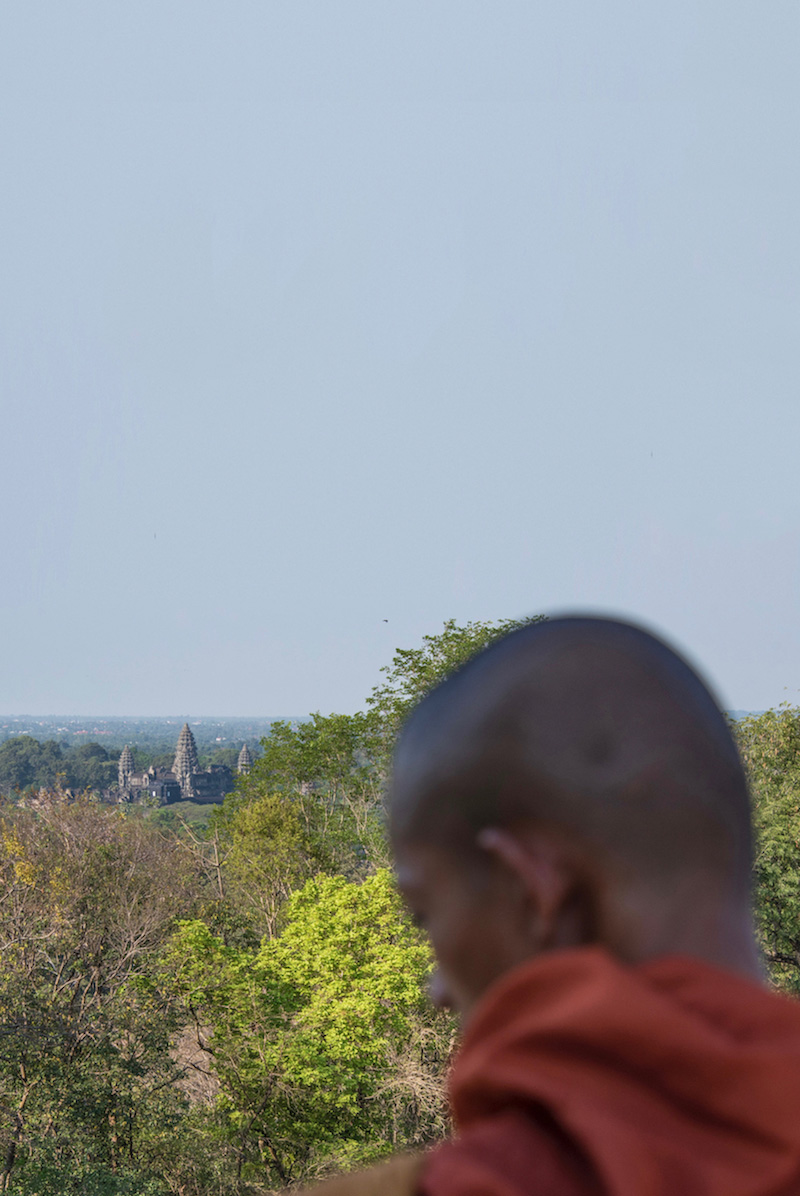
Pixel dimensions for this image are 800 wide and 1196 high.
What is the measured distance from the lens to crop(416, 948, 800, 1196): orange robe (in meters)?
0.69

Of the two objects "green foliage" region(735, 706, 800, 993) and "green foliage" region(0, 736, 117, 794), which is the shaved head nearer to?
"green foliage" region(735, 706, 800, 993)

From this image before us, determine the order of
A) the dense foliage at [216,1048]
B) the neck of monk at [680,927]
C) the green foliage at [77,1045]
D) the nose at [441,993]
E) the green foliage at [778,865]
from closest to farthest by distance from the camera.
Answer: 1. the neck of monk at [680,927]
2. the nose at [441,993]
3. the green foliage at [77,1045]
4. the dense foliage at [216,1048]
5. the green foliage at [778,865]

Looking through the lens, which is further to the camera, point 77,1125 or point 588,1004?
point 77,1125

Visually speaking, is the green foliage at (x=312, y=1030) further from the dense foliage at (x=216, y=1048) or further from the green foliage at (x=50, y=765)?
the green foliage at (x=50, y=765)

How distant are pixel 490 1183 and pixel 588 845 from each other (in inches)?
12.3

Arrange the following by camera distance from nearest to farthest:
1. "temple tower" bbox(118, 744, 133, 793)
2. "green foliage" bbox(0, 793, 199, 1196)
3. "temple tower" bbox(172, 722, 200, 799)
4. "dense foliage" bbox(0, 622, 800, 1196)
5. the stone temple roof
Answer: "green foliage" bbox(0, 793, 199, 1196)
"dense foliage" bbox(0, 622, 800, 1196)
"temple tower" bbox(118, 744, 133, 793)
"temple tower" bbox(172, 722, 200, 799)
the stone temple roof

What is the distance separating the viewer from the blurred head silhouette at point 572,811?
893 millimetres

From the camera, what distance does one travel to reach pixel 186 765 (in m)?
153

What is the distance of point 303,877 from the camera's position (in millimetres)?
29156

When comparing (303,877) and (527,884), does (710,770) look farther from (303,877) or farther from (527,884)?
(303,877)

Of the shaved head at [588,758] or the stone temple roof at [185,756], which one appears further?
the stone temple roof at [185,756]

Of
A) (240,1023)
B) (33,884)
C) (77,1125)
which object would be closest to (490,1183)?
(240,1023)

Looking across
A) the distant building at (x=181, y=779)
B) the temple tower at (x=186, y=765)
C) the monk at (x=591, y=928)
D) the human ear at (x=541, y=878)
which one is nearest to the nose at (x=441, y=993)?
the monk at (x=591, y=928)

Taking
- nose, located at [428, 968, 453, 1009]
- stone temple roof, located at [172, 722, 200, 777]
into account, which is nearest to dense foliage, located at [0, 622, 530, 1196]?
nose, located at [428, 968, 453, 1009]
